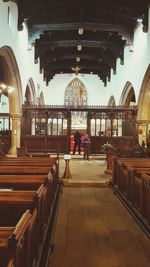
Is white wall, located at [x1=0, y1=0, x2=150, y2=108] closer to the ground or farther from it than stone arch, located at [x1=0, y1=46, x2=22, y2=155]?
farther from it

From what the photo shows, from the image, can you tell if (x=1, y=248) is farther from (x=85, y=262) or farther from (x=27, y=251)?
(x=85, y=262)

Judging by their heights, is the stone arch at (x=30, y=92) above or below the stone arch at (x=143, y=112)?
above

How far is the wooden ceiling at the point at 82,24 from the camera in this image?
12.4 m

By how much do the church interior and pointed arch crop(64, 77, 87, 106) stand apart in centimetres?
8

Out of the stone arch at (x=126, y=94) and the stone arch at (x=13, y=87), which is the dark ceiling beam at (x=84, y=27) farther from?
the stone arch at (x=126, y=94)

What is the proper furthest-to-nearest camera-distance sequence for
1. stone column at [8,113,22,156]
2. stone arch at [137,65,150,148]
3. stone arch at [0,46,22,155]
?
stone column at [8,113,22,156]
stone arch at [137,65,150,148]
stone arch at [0,46,22,155]

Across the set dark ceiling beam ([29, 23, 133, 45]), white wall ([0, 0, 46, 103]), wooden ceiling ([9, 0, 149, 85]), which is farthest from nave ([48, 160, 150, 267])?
dark ceiling beam ([29, 23, 133, 45])

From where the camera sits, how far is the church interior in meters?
3.11

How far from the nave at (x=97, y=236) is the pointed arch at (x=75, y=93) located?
63.2 ft

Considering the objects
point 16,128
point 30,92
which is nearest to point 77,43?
point 30,92

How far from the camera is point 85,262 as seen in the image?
3.02 m

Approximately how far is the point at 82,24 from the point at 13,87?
409 cm

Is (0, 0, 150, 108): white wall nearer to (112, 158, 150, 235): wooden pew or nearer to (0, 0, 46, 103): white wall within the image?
(0, 0, 46, 103): white wall

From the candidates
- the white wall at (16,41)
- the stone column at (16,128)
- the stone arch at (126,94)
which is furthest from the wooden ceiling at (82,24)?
the stone column at (16,128)
